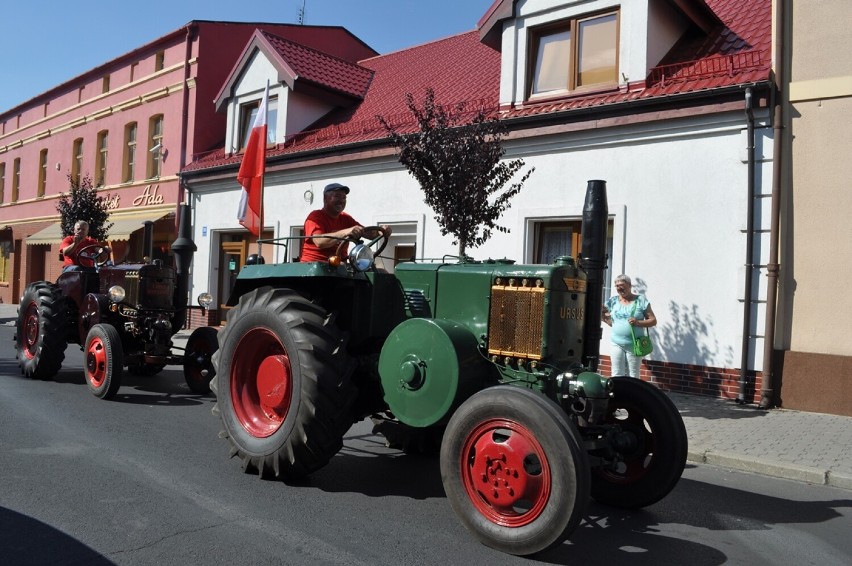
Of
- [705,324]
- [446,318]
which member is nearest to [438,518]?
[446,318]

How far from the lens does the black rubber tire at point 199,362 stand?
302 inches

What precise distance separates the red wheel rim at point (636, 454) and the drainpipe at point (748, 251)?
4.71m

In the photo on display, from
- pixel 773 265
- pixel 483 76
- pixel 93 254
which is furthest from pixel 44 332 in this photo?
pixel 483 76

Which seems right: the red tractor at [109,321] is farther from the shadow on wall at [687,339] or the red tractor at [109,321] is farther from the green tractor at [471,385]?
the shadow on wall at [687,339]

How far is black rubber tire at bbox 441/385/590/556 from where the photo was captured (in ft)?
10.1

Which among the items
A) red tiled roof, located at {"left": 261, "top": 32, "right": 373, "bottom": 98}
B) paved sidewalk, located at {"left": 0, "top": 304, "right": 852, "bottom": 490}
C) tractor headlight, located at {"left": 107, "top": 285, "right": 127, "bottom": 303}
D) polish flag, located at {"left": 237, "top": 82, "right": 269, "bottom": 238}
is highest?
red tiled roof, located at {"left": 261, "top": 32, "right": 373, "bottom": 98}

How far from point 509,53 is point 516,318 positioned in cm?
811

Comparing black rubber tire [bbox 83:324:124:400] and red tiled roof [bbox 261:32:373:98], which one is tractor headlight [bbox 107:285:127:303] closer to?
black rubber tire [bbox 83:324:124:400]

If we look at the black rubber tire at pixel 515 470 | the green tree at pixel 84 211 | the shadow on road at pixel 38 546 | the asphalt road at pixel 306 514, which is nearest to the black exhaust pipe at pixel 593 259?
the black rubber tire at pixel 515 470

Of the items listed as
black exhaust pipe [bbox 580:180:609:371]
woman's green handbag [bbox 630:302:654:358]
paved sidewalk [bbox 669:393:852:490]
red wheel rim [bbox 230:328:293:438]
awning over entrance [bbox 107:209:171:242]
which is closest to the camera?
black exhaust pipe [bbox 580:180:609:371]

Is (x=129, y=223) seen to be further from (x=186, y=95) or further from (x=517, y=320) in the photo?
(x=517, y=320)

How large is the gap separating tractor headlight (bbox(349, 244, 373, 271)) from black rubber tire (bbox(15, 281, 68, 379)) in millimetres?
5377

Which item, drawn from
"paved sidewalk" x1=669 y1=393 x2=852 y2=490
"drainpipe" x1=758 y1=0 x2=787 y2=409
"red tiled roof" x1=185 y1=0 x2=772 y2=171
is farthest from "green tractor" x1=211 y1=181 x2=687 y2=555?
"red tiled roof" x1=185 y1=0 x2=772 y2=171

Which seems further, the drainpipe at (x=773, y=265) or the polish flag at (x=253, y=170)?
the polish flag at (x=253, y=170)
